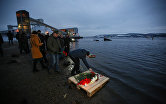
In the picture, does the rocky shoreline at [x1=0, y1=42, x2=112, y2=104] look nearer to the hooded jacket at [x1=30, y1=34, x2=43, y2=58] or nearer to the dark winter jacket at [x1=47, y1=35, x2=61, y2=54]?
the hooded jacket at [x1=30, y1=34, x2=43, y2=58]

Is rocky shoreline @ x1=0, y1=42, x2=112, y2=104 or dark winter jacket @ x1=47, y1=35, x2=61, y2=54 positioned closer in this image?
rocky shoreline @ x1=0, y1=42, x2=112, y2=104

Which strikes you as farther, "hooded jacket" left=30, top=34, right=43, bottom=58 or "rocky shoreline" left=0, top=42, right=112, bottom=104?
"hooded jacket" left=30, top=34, right=43, bottom=58

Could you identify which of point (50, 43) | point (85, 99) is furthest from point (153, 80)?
point (50, 43)

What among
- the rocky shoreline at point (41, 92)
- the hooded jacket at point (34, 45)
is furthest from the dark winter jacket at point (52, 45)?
the rocky shoreline at point (41, 92)

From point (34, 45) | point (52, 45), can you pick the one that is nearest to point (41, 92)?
point (52, 45)

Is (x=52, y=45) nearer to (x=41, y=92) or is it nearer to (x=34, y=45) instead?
(x=34, y=45)

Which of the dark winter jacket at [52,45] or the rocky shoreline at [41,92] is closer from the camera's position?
the rocky shoreline at [41,92]

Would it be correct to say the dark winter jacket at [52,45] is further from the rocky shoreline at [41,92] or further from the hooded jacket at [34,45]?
the rocky shoreline at [41,92]

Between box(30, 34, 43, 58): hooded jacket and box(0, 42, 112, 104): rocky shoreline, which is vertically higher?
box(30, 34, 43, 58): hooded jacket

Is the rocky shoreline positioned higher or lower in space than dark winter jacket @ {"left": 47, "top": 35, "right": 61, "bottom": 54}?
lower

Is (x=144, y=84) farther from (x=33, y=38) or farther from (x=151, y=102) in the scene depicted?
(x=33, y=38)

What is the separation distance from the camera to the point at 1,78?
3516mm

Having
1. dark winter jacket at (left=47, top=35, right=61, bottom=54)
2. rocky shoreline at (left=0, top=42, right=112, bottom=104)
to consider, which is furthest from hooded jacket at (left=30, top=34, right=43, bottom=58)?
rocky shoreline at (left=0, top=42, right=112, bottom=104)

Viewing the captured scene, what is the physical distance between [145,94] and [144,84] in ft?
2.81
